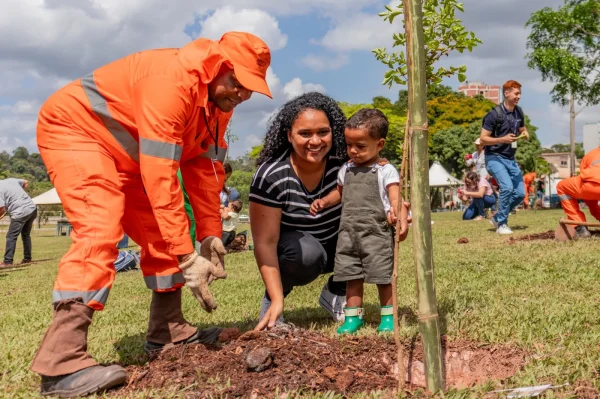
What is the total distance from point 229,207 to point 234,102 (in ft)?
27.5

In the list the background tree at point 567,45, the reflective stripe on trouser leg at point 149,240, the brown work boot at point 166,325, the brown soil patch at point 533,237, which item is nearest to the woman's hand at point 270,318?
the brown work boot at point 166,325

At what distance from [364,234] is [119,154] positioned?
65.9 inches

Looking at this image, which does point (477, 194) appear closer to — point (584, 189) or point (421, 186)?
point (584, 189)

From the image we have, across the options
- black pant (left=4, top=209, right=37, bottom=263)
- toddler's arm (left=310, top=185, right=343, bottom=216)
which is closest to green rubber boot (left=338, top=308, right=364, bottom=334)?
toddler's arm (left=310, top=185, right=343, bottom=216)

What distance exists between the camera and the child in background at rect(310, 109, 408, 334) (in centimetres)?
396

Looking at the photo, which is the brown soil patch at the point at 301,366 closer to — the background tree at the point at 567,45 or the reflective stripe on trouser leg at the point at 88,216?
the reflective stripe on trouser leg at the point at 88,216

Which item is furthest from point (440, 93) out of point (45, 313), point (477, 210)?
point (45, 313)

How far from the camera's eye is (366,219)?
158 inches

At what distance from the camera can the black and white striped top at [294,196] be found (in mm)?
4176

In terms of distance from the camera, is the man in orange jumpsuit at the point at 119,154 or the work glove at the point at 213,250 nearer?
the man in orange jumpsuit at the point at 119,154

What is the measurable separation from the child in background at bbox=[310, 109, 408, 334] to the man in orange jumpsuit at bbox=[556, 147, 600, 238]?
508 centimetres

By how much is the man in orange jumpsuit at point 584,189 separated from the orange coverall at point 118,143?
6325 millimetres

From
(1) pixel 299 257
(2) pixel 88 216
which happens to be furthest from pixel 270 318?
(2) pixel 88 216

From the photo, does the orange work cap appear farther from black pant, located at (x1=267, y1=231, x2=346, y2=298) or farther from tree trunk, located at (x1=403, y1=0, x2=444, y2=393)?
black pant, located at (x1=267, y1=231, x2=346, y2=298)
